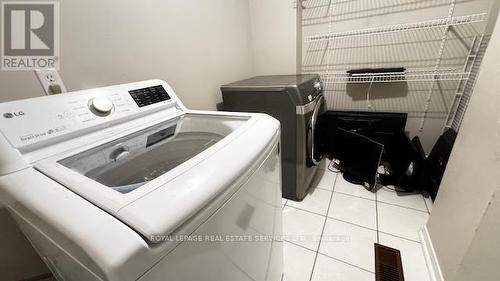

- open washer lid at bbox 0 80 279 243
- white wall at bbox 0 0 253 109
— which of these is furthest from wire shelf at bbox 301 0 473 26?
open washer lid at bbox 0 80 279 243

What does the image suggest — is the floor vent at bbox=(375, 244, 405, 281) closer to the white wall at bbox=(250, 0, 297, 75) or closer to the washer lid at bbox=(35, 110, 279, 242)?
the washer lid at bbox=(35, 110, 279, 242)

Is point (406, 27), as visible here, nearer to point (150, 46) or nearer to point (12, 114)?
point (150, 46)

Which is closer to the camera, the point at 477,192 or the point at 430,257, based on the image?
the point at 477,192

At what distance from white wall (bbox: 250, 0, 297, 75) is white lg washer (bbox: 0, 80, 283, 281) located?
1.48 metres

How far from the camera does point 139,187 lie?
443mm

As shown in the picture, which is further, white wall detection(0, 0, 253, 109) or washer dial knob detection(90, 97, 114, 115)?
white wall detection(0, 0, 253, 109)

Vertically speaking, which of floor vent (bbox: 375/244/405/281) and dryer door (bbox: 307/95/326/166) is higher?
dryer door (bbox: 307/95/326/166)

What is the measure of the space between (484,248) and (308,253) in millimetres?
796

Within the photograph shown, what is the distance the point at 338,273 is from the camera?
1187 mm

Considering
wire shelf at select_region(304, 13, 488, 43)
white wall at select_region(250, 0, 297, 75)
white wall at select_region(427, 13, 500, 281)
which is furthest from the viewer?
white wall at select_region(250, 0, 297, 75)

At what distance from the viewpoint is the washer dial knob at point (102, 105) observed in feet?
2.63

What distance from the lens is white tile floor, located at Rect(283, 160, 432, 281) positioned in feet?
3.95

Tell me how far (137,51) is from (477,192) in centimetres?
173

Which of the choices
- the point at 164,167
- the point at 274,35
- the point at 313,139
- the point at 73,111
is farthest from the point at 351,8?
the point at 73,111
